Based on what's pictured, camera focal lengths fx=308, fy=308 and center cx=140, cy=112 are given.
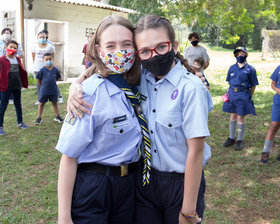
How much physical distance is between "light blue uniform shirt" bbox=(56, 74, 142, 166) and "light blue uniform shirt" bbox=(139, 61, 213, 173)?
124 mm

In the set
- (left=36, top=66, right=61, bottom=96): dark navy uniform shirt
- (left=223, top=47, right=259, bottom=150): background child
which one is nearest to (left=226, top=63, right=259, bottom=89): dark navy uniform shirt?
(left=223, top=47, right=259, bottom=150): background child

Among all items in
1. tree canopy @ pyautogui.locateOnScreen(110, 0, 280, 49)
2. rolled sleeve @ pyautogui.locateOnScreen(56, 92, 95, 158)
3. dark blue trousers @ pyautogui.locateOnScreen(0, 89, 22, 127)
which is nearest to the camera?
rolled sleeve @ pyautogui.locateOnScreen(56, 92, 95, 158)

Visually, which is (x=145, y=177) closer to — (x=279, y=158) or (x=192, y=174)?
(x=192, y=174)

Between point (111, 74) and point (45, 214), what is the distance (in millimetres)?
2353

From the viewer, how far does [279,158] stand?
493 centimetres

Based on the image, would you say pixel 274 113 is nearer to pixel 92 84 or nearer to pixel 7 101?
pixel 92 84

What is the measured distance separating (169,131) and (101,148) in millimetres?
384

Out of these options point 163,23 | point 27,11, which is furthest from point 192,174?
point 27,11

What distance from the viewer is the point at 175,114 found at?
167 cm

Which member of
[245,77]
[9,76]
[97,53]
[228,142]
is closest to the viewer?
[97,53]

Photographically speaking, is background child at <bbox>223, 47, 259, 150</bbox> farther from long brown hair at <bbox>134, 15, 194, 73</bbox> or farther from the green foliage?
long brown hair at <bbox>134, 15, 194, 73</bbox>

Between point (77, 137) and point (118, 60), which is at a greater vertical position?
point (118, 60)

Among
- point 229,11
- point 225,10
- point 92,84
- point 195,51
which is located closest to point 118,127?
point 92,84

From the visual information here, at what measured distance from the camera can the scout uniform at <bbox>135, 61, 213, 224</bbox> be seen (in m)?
1.62
